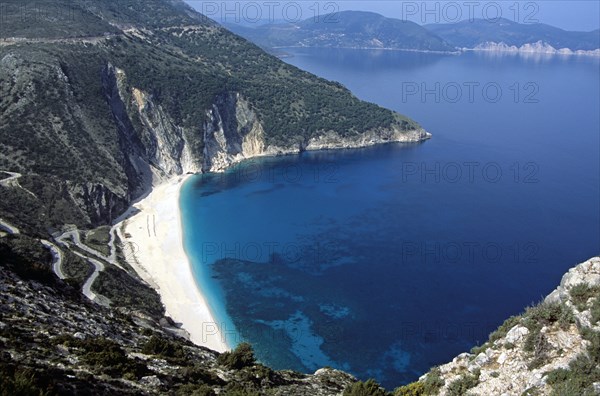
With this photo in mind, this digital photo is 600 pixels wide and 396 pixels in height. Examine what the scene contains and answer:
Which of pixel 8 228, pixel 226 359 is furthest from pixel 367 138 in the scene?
pixel 226 359

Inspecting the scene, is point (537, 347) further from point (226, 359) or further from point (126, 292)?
point (126, 292)

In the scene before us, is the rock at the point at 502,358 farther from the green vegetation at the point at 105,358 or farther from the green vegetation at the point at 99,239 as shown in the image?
the green vegetation at the point at 99,239

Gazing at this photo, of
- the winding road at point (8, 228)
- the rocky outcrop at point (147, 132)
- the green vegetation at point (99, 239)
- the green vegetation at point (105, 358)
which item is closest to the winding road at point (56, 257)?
the winding road at point (8, 228)

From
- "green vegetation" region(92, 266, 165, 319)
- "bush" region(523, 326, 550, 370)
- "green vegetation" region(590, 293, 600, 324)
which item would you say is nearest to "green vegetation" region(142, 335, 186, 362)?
"bush" region(523, 326, 550, 370)

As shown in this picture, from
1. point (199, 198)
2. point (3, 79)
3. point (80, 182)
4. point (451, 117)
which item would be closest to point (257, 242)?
point (199, 198)

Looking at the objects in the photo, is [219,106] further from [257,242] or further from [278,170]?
[257,242]

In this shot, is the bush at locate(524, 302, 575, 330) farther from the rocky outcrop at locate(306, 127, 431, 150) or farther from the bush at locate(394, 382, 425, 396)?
the rocky outcrop at locate(306, 127, 431, 150)
